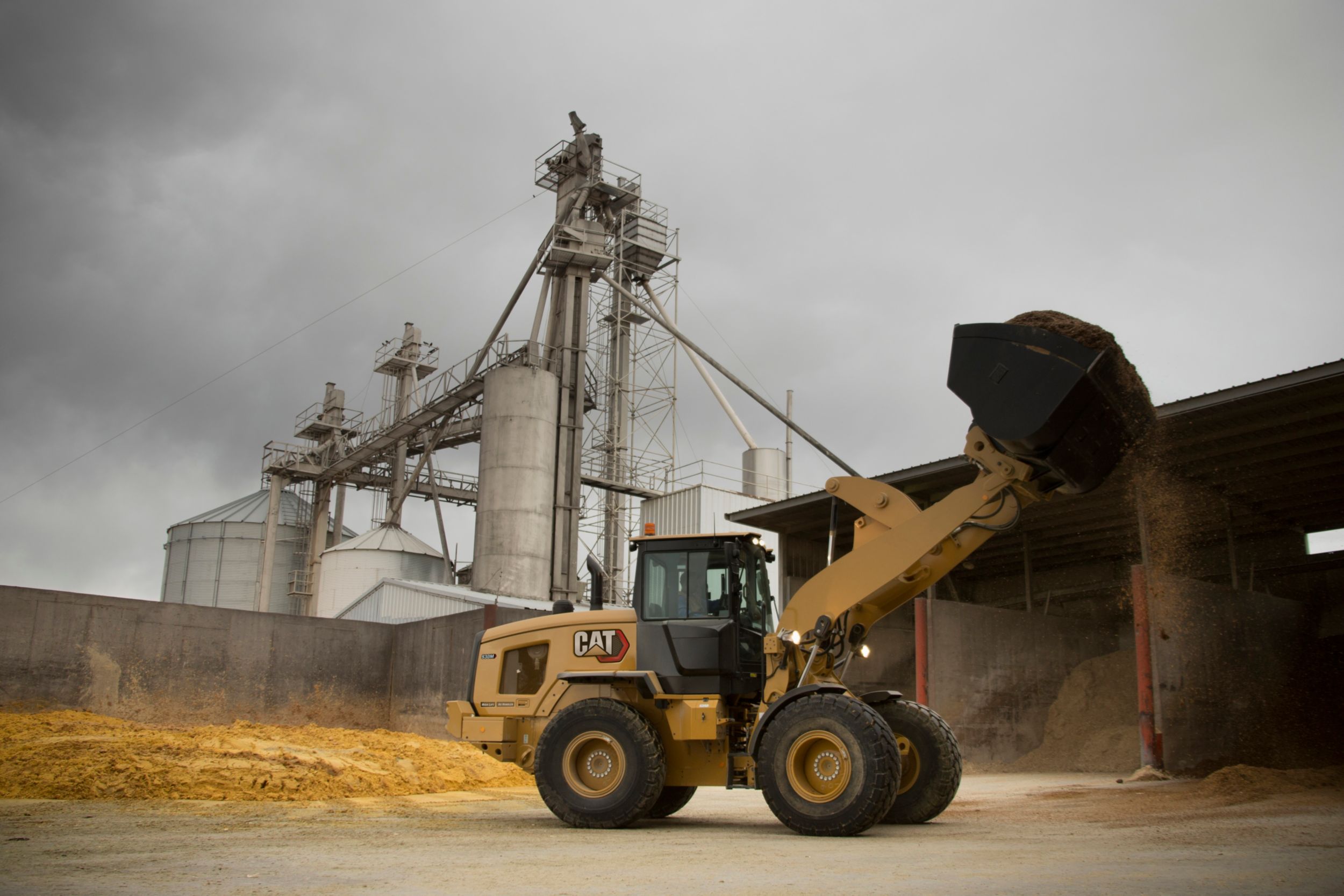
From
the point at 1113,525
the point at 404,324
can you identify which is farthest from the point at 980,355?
the point at 404,324

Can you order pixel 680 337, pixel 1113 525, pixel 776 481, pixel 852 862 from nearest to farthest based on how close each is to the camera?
pixel 852 862, pixel 1113 525, pixel 680 337, pixel 776 481

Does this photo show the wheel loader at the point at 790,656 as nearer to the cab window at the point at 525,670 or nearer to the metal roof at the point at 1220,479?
the cab window at the point at 525,670

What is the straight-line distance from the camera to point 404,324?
40906 mm

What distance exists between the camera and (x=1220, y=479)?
18297 millimetres

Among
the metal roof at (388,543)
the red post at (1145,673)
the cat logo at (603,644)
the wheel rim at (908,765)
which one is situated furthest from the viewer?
the metal roof at (388,543)

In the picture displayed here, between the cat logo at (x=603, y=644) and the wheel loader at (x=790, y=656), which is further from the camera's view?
the cat logo at (x=603, y=644)

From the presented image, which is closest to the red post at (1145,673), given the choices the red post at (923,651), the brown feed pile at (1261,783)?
the brown feed pile at (1261,783)

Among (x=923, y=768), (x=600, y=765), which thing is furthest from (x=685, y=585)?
(x=923, y=768)

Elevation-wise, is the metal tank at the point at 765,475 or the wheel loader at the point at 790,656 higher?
the metal tank at the point at 765,475

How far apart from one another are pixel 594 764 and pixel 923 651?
11216 millimetres

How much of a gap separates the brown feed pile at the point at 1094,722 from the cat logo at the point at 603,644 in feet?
41.5

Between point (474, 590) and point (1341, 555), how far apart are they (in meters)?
21.4

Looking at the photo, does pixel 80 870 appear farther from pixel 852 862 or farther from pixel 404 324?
pixel 404 324

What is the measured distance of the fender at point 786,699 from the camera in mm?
8609
